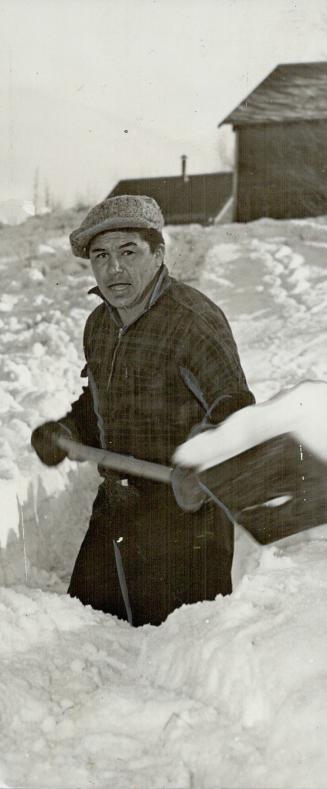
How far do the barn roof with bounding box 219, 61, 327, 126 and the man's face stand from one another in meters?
1.27

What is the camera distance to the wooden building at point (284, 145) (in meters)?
4.38

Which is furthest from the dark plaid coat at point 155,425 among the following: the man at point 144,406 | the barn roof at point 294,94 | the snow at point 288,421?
the barn roof at point 294,94

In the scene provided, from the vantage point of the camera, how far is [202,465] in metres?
2.28

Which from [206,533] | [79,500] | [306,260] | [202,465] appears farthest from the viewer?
[306,260]

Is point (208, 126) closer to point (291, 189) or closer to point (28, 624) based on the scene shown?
point (28, 624)

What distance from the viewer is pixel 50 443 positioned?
9.58ft

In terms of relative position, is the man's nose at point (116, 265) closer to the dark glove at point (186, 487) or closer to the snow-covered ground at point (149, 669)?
the dark glove at point (186, 487)

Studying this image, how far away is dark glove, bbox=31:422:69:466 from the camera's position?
2.92m

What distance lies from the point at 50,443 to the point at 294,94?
375 centimetres

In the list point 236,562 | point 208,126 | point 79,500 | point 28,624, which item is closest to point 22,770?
point 28,624

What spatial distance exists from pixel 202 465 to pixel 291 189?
5761 millimetres

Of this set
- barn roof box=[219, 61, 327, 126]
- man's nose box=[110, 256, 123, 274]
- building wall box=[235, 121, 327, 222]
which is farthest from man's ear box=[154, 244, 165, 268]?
building wall box=[235, 121, 327, 222]

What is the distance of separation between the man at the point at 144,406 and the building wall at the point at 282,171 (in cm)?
238

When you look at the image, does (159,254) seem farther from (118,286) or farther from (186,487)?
(186,487)
